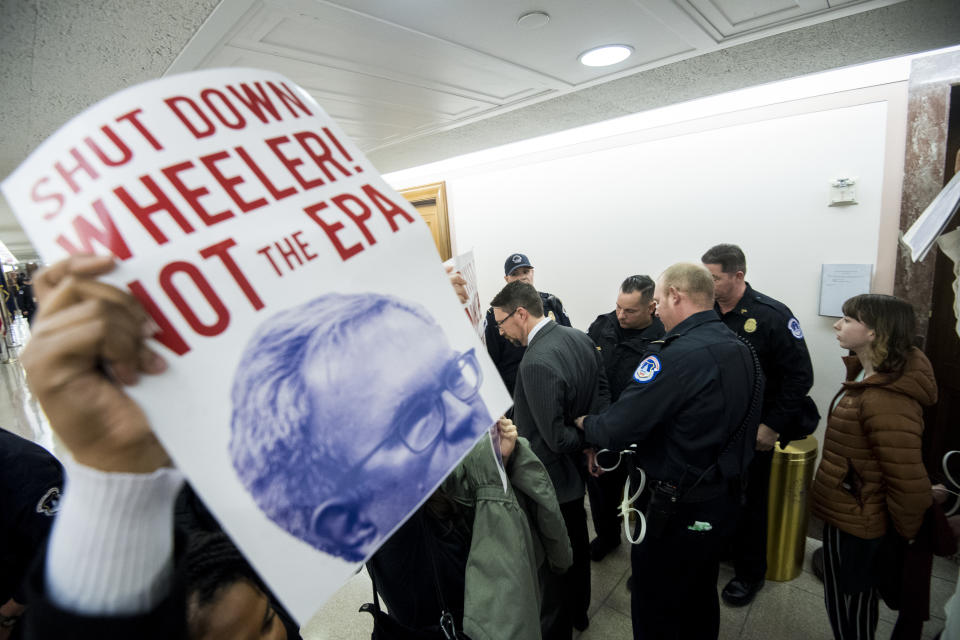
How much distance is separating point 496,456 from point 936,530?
5.75ft

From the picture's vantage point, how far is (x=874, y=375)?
1.68 metres

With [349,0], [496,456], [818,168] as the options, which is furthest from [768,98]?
[496,456]

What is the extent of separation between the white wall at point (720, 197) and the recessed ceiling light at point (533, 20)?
193cm

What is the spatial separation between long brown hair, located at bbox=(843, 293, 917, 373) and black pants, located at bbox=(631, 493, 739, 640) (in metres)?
0.76

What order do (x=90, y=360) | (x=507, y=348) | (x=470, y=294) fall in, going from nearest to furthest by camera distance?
1. (x=90, y=360)
2. (x=470, y=294)
3. (x=507, y=348)

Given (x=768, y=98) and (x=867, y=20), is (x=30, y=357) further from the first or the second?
(x=768, y=98)

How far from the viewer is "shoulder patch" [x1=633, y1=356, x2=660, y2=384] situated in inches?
65.7

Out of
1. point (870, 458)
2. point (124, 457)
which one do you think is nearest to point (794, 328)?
point (870, 458)

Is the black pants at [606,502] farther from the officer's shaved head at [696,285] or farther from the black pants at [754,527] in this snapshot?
the officer's shaved head at [696,285]

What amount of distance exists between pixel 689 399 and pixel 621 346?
1.11 m

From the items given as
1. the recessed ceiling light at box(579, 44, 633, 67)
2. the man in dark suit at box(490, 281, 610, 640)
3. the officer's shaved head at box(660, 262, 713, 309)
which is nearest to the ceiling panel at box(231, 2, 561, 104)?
the recessed ceiling light at box(579, 44, 633, 67)

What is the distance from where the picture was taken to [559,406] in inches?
76.6

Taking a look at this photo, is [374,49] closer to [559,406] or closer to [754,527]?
[559,406]

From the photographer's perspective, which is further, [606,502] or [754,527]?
[606,502]
